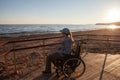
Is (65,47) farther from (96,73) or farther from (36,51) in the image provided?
(36,51)

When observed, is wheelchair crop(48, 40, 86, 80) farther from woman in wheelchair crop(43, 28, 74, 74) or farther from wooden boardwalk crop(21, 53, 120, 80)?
wooden boardwalk crop(21, 53, 120, 80)

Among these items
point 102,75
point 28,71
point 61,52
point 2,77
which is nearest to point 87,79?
point 102,75

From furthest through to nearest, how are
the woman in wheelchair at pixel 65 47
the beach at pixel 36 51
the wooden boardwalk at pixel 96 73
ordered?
the beach at pixel 36 51 < the wooden boardwalk at pixel 96 73 < the woman in wheelchair at pixel 65 47

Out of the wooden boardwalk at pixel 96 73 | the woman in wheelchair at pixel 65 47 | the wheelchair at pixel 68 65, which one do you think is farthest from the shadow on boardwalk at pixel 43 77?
the woman in wheelchair at pixel 65 47

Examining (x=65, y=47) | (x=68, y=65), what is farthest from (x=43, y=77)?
(x=65, y=47)

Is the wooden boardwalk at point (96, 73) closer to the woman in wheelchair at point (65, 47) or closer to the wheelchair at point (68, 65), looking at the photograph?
the wheelchair at point (68, 65)

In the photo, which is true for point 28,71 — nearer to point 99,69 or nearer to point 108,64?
point 99,69

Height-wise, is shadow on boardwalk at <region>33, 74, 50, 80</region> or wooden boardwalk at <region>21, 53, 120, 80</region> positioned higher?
shadow on boardwalk at <region>33, 74, 50, 80</region>

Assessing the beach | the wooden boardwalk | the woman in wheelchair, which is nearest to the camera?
the woman in wheelchair

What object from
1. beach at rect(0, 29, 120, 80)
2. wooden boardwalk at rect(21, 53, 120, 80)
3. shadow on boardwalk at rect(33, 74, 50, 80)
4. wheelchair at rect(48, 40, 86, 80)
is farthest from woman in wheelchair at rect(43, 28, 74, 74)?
beach at rect(0, 29, 120, 80)

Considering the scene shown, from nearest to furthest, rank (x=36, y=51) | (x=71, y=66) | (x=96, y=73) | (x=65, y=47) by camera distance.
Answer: (x=65, y=47)
(x=71, y=66)
(x=96, y=73)
(x=36, y=51)

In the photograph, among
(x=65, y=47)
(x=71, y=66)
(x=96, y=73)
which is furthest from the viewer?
(x=96, y=73)

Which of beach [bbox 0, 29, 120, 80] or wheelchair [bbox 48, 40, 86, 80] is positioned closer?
wheelchair [bbox 48, 40, 86, 80]

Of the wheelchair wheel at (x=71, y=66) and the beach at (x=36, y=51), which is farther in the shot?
the beach at (x=36, y=51)
